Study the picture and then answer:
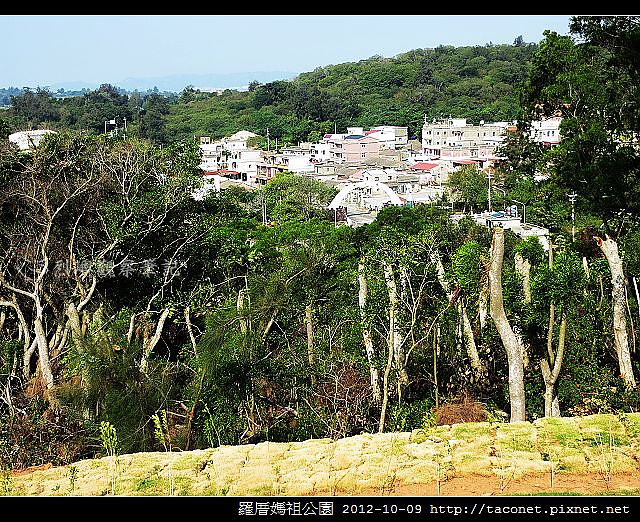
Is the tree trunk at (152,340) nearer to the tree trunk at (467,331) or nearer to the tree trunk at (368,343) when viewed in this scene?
the tree trunk at (368,343)

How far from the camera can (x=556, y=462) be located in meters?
3.42

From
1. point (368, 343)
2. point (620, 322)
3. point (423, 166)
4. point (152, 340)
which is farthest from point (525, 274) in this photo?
point (423, 166)

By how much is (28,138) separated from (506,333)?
14.5ft

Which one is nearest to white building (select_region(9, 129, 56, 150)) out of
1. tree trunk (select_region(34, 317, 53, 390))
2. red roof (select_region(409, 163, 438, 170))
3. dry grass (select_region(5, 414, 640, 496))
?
tree trunk (select_region(34, 317, 53, 390))

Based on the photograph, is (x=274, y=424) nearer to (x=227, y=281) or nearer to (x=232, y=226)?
(x=227, y=281)

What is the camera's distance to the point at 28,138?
6.65 metres

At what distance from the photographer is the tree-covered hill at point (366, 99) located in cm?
2825

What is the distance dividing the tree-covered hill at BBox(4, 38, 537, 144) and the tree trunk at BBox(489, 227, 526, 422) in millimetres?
21311

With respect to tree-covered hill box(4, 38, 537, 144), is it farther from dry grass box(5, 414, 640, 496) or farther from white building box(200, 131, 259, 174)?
dry grass box(5, 414, 640, 496)

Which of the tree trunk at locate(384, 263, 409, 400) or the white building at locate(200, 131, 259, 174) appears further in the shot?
the white building at locate(200, 131, 259, 174)

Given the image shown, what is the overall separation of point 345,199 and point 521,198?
8714 mm

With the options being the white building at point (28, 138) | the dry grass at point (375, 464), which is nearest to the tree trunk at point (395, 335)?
the dry grass at point (375, 464)

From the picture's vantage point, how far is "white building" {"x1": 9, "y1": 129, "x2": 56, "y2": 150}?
21.6 ft

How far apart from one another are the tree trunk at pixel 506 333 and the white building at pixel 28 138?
401cm
